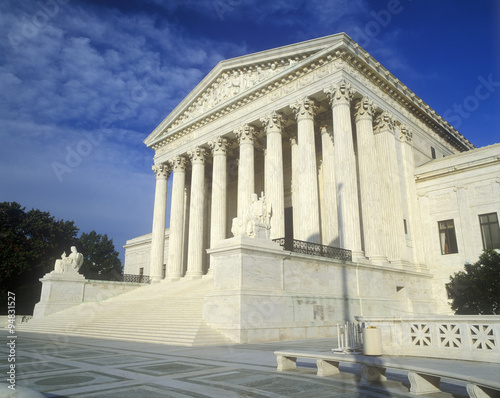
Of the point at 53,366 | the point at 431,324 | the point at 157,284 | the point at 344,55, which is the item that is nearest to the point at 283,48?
the point at 344,55

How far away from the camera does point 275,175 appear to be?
90.9 ft

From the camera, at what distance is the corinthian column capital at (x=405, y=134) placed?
101 feet

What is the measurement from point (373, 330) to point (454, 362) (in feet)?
6.04

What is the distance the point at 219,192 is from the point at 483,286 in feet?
62.8

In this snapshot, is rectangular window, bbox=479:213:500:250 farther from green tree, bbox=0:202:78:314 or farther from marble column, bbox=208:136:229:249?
green tree, bbox=0:202:78:314

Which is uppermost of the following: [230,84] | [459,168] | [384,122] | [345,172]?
[230,84]

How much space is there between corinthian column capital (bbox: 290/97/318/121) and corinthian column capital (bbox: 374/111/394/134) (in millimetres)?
5136

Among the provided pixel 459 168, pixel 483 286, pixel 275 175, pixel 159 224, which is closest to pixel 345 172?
pixel 275 175

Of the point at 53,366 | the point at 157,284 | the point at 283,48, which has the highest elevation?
the point at 283,48

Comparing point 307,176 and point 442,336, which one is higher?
point 307,176

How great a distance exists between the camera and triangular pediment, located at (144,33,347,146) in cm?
2745

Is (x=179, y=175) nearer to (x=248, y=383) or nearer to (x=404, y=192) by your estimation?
(x=404, y=192)

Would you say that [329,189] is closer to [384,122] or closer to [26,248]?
[384,122]

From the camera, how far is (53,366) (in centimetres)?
957
